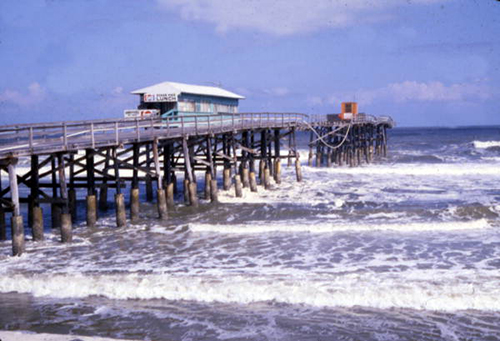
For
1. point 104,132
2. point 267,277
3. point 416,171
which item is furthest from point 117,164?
point 416,171

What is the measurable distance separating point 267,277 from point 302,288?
106 centimetres

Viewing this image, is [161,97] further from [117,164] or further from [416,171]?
[416,171]

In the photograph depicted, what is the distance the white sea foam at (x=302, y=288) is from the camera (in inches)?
389

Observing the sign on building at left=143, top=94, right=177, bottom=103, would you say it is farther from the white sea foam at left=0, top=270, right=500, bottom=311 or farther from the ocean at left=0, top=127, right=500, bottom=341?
the white sea foam at left=0, top=270, right=500, bottom=311

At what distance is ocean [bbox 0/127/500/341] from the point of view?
8.84 m

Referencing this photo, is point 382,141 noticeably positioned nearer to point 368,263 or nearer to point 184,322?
point 368,263

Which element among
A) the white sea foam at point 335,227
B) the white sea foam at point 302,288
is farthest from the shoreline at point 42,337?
the white sea foam at point 335,227

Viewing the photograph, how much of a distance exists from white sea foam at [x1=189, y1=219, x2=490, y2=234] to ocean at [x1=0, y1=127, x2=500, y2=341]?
6cm

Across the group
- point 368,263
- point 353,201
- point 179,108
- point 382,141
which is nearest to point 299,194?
point 353,201

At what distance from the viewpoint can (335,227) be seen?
17109mm

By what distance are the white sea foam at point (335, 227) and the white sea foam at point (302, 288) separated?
5263mm

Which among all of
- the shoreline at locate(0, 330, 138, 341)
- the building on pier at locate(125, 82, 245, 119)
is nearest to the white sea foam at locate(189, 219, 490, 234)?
the shoreline at locate(0, 330, 138, 341)

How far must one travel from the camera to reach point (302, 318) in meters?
9.15

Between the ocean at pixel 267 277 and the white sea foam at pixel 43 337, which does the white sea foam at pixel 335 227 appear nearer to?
the ocean at pixel 267 277
